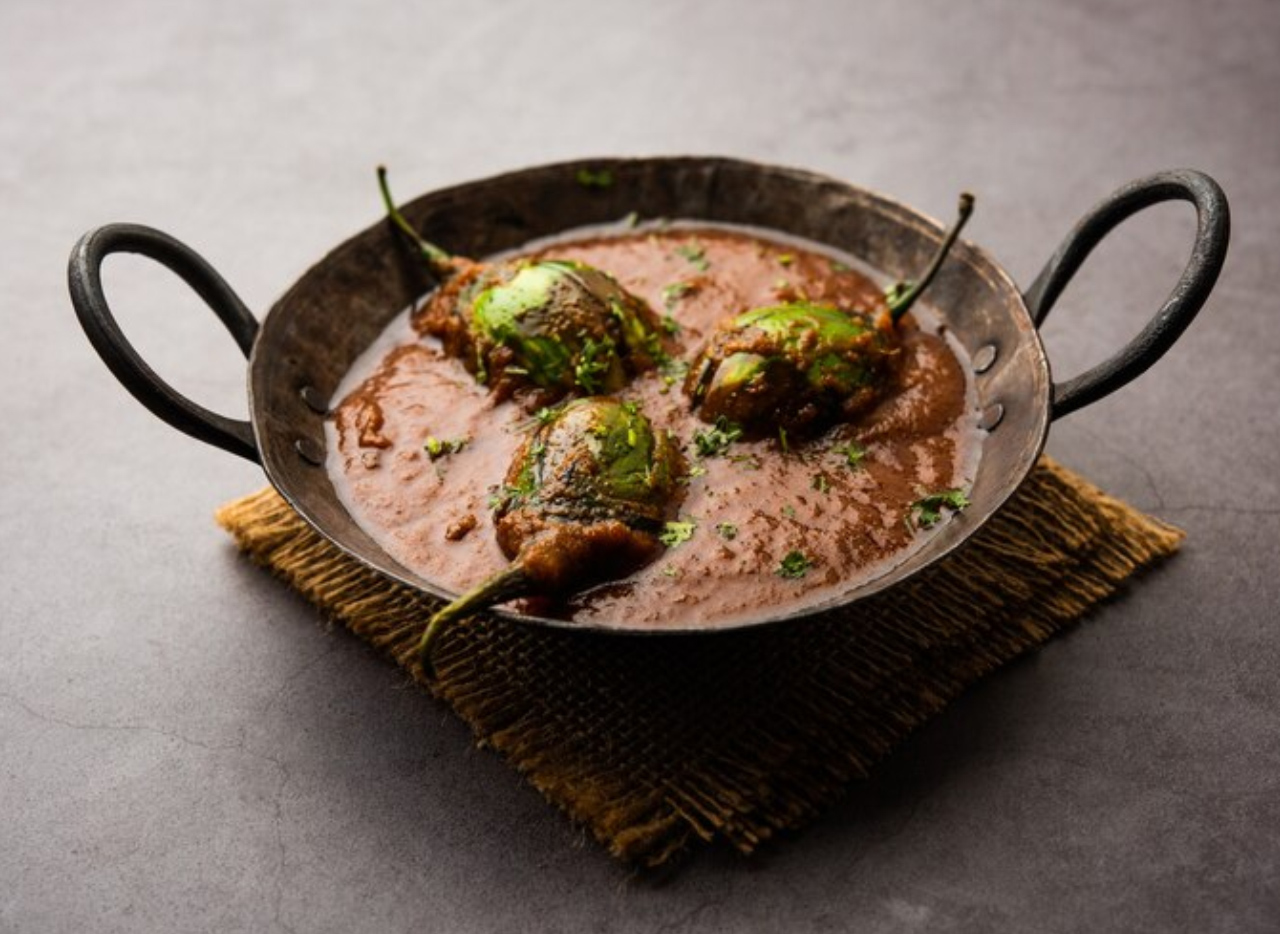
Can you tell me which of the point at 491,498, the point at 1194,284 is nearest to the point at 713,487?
the point at 491,498

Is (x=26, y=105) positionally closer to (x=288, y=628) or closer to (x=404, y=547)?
(x=288, y=628)

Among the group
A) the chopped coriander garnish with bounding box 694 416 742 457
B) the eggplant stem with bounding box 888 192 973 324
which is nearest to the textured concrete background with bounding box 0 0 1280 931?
the eggplant stem with bounding box 888 192 973 324

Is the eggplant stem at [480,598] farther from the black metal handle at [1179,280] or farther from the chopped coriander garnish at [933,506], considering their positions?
the black metal handle at [1179,280]

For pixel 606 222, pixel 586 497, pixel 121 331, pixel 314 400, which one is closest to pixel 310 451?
pixel 314 400

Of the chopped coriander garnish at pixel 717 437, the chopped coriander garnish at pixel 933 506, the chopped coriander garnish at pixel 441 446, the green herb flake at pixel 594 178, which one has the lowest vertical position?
the chopped coriander garnish at pixel 441 446

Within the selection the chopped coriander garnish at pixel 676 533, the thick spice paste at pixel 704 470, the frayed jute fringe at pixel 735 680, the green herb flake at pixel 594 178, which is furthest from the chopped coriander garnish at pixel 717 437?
the green herb flake at pixel 594 178
